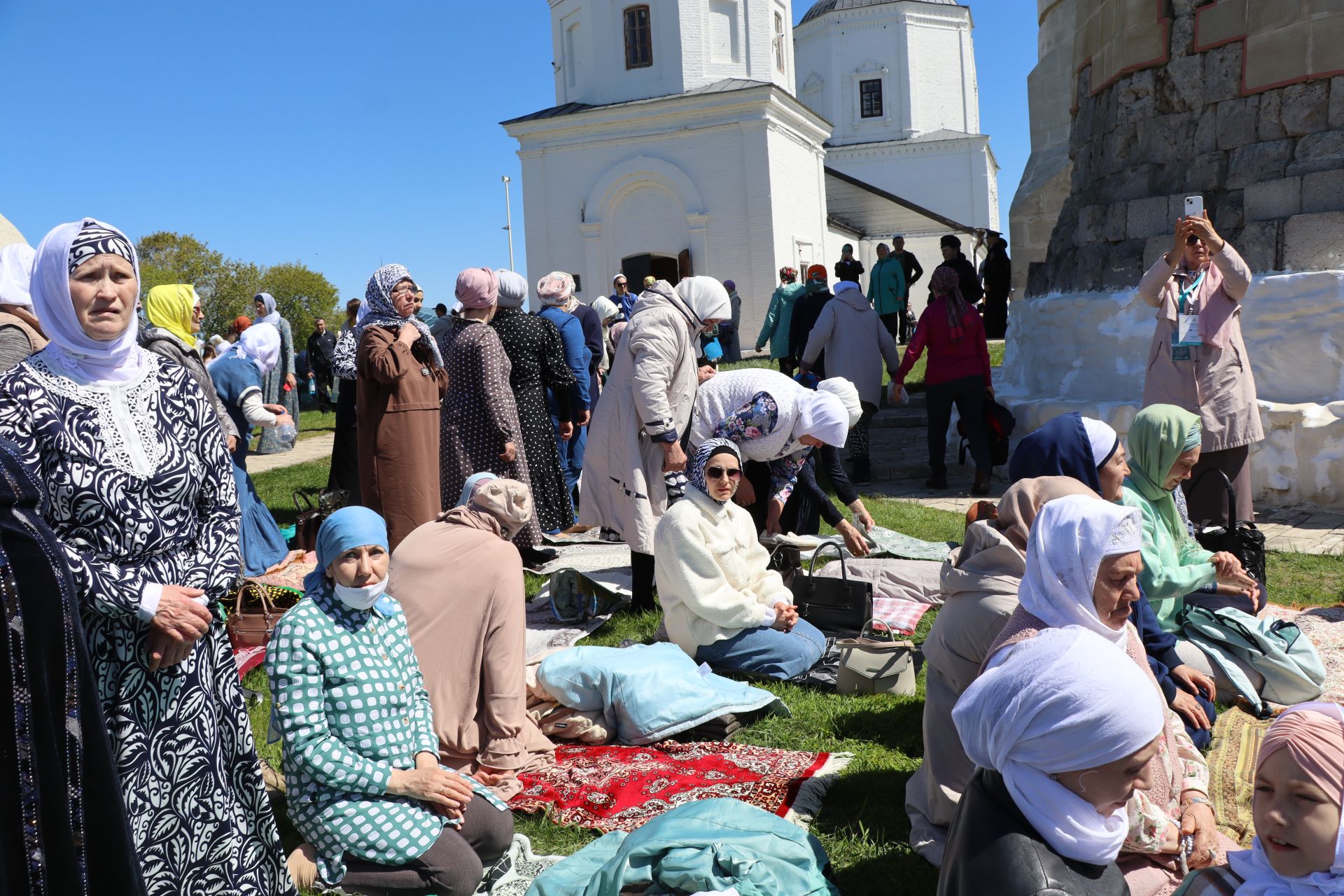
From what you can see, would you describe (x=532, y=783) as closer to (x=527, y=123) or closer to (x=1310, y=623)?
(x=1310, y=623)

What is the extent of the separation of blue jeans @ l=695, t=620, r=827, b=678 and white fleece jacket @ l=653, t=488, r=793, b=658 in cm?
4

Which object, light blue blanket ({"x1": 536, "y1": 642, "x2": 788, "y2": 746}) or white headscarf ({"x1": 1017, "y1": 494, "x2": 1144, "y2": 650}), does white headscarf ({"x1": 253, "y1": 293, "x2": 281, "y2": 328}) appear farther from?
white headscarf ({"x1": 1017, "y1": 494, "x2": 1144, "y2": 650})

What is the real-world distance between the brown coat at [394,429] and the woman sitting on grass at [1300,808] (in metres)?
4.33

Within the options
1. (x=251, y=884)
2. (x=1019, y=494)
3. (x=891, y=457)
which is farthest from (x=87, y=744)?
(x=891, y=457)

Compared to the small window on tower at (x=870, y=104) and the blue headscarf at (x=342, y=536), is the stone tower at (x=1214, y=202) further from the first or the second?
the small window on tower at (x=870, y=104)

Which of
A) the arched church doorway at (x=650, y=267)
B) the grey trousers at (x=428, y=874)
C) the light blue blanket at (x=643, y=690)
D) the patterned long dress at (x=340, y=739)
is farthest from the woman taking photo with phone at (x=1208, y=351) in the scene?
the arched church doorway at (x=650, y=267)

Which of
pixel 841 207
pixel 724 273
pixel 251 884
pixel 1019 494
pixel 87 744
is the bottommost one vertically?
pixel 251 884

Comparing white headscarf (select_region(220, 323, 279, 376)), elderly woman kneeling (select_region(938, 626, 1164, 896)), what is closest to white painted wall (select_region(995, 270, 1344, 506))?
white headscarf (select_region(220, 323, 279, 376))

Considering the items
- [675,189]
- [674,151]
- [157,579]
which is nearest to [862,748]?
[157,579]

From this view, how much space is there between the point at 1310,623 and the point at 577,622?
363 cm

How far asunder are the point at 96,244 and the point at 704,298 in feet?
11.7

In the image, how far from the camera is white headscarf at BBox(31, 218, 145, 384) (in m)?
2.65

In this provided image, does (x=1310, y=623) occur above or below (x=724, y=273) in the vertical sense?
below

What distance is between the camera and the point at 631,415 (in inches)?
229
